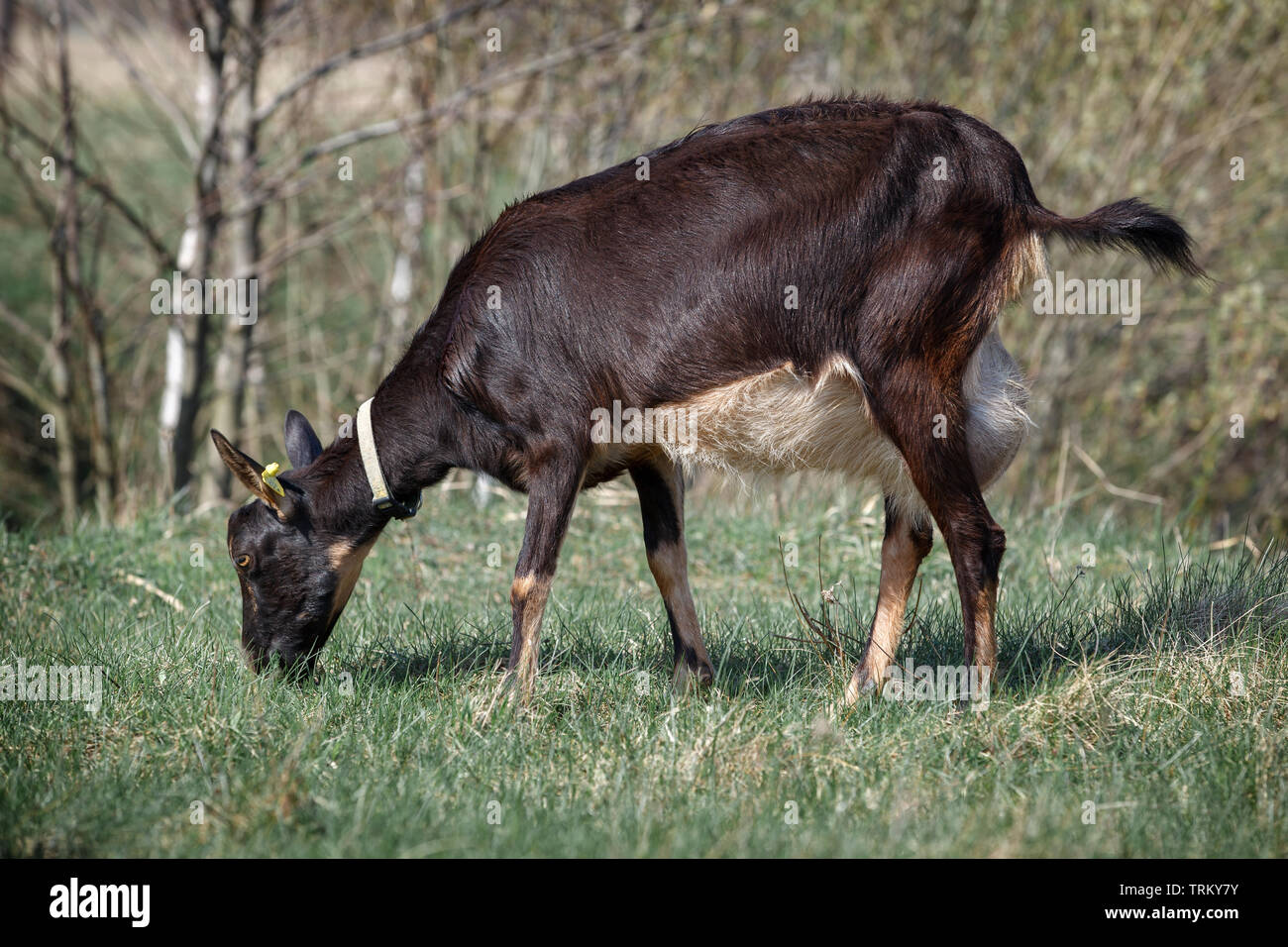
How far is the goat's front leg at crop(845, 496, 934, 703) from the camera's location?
192 inches

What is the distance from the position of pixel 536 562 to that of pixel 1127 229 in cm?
236

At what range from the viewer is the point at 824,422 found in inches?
174

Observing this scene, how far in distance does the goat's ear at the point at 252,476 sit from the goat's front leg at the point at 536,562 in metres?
0.97

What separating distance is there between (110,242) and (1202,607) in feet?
37.8

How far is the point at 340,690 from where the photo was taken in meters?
4.54

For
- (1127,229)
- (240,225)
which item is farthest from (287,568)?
(240,225)

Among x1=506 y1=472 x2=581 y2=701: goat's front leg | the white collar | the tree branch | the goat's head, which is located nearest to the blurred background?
the tree branch

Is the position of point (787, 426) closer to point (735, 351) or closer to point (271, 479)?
point (735, 351)

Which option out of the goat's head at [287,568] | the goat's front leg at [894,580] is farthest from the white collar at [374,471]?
the goat's front leg at [894,580]

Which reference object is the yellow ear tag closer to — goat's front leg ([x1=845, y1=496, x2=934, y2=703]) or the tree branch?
goat's front leg ([x1=845, y1=496, x2=934, y2=703])

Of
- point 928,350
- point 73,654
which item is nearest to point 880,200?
point 928,350

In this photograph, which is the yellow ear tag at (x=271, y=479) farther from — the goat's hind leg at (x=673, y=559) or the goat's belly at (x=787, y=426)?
the goat's belly at (x=787, y=426)

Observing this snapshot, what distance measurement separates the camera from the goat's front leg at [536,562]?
445 cm

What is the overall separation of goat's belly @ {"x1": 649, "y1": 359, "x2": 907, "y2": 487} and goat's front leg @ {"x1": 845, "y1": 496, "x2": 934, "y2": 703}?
339 millimetres
